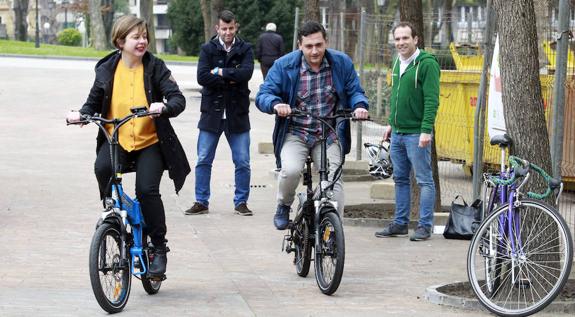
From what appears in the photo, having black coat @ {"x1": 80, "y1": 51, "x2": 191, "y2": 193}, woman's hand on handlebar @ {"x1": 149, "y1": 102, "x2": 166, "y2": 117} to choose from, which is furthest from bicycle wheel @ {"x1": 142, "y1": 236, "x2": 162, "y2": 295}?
woman's hand on handlebar @ {"x1": 149, "y1": 102, "x2": 166, "y2": 117}

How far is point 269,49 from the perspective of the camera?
2636 cm

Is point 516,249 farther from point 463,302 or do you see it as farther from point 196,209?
point 196,209

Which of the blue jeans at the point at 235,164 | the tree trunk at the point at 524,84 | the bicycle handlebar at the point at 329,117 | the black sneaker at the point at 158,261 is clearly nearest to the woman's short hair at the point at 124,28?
the bicycle handlebar at the point at 329,117

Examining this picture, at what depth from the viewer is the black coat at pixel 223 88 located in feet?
38.5

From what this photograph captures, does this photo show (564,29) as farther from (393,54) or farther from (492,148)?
(393,54)

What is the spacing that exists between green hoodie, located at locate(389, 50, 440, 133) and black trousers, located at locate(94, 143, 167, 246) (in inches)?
115

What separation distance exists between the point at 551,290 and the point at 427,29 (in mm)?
8184

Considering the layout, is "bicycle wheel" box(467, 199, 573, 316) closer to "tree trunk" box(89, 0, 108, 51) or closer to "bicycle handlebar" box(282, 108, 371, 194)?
"bicycle handlebar" box(282, 108, 371, 194)

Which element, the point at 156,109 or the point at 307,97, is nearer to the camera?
the point at 156,109

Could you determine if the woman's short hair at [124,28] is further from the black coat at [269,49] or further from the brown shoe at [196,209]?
the black coat at [269,49]

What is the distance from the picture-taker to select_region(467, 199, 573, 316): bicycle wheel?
23.7 ft

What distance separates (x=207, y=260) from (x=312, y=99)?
4.95 feet

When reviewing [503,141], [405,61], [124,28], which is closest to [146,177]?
[124,28]

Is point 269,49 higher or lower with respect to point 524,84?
lower
